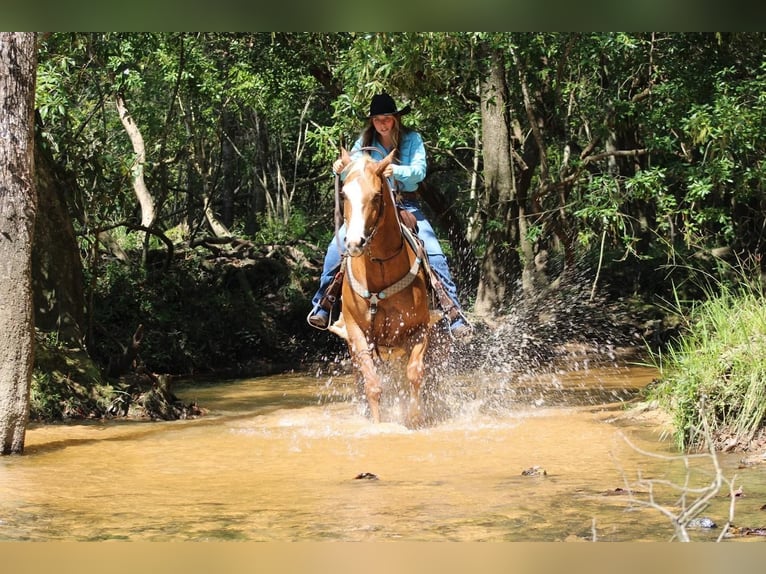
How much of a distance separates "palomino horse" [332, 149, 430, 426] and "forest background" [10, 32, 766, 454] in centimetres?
255

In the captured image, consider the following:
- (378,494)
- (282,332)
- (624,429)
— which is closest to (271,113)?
(282,332)

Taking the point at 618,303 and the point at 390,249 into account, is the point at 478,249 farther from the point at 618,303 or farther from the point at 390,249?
the point at 390,249

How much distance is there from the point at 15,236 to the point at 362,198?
2.36m

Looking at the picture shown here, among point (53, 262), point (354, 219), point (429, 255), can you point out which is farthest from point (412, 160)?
point (53, 262)

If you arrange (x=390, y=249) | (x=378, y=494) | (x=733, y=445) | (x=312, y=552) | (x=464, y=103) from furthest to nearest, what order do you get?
(x=464, y=103) → (x=390, y=249) → (x=733, y=445) → (x=378, y=494) → (x=312, y=552)

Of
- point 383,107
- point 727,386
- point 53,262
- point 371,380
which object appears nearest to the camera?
point 727,386

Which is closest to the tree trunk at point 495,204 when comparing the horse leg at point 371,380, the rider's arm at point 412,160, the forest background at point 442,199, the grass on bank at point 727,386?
the forest background at point 442,199

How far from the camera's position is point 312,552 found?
3.19 m

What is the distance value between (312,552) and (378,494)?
248cm

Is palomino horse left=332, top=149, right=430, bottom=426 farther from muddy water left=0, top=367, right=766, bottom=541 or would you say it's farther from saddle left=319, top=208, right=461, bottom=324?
muddy water left=0, top=367, right=766, bottom=541

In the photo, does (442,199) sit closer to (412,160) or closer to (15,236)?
(412,160)

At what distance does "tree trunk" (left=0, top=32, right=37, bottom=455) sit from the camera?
23.1 feet

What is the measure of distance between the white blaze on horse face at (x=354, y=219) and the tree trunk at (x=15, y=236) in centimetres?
217

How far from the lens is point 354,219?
23.7ft
